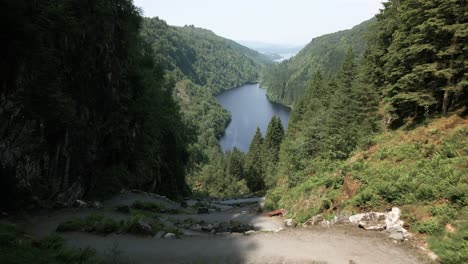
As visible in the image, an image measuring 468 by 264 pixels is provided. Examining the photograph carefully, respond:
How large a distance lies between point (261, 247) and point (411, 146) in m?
9.45

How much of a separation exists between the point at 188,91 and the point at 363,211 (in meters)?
148

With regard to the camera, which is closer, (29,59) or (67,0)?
(29,59)

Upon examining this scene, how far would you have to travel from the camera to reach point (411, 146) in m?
15.0

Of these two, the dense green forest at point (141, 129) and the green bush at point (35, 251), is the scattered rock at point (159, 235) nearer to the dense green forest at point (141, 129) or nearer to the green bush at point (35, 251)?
the green bush at point (35, 251)

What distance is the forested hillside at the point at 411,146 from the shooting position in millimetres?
10341

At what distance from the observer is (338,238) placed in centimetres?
1055

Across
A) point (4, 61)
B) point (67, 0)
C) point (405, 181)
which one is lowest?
point (405, 181)

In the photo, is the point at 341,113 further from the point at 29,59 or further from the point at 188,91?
the point at 188,91

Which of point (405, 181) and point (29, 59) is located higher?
point (29, 59)

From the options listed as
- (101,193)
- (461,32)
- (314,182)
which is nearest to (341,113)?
(314,182)

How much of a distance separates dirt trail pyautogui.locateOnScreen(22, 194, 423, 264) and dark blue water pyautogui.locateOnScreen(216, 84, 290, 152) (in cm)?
9296

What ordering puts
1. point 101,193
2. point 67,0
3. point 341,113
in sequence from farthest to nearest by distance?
point 341,113 → point 101,193 → point 67,0

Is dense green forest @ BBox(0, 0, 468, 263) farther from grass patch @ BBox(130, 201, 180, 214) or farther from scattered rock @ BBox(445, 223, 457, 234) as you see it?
grass patch @ BBox(130, 201, 180, 214)

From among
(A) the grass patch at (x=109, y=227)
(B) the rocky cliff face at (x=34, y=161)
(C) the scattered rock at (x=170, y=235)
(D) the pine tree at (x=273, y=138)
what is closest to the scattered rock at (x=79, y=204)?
(B) the rocky cliff face at (x=34, y=161)
